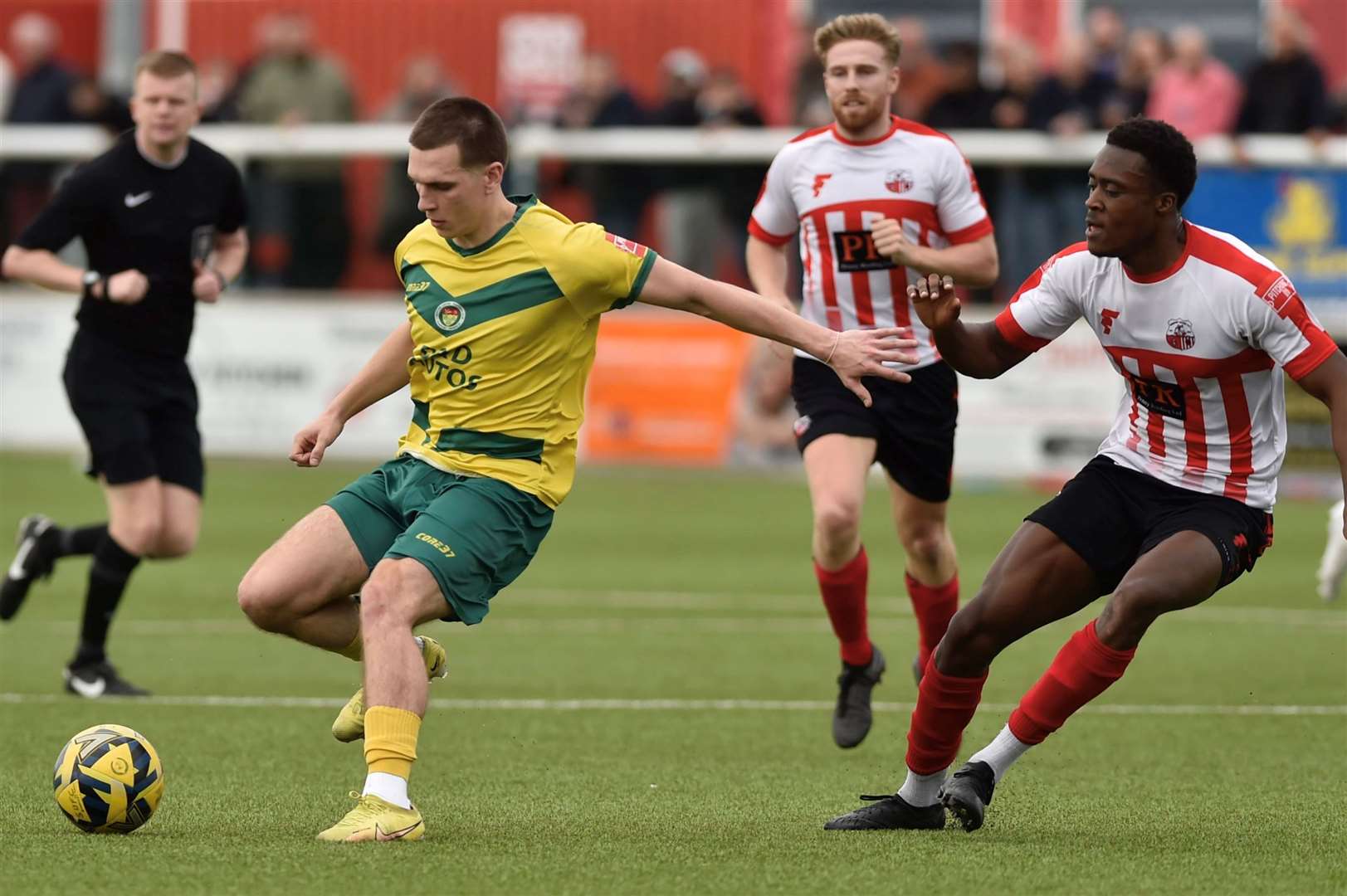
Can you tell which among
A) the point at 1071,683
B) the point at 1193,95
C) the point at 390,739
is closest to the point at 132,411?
the point at 390,739

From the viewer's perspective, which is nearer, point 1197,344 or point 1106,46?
point 1197,344

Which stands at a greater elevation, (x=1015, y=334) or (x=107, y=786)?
(x=1015, y=334)

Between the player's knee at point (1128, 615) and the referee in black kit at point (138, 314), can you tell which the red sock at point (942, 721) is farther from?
the referee in black kit at point (138, 314)

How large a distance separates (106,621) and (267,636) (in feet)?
6.40

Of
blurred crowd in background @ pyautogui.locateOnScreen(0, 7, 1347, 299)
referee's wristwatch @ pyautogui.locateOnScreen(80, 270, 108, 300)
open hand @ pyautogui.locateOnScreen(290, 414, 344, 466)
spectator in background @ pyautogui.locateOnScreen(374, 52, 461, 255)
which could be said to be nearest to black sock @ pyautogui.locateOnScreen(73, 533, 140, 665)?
referee's wristwatch @ pyautogui.locateOnScreen(80, 270, 108, 300)

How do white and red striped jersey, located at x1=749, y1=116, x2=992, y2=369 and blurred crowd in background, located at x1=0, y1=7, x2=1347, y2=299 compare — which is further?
blurred crowd in background, located at x1=0, y1=7, x2=1347, y2=299

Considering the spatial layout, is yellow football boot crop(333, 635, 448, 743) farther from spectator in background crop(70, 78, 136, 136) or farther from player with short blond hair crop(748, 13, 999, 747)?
spectator in background crop(70, 78, 136, 136)

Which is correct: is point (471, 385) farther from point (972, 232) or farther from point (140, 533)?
point (140, 533)

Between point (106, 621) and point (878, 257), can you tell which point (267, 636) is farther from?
point (878, 257)

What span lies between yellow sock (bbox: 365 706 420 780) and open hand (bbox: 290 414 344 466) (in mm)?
1014

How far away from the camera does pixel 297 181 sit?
21547 millimetres

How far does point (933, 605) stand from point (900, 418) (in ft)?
2.78

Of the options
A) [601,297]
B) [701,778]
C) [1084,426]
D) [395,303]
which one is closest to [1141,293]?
[601,297]

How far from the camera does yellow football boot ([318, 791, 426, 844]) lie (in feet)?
20.6
